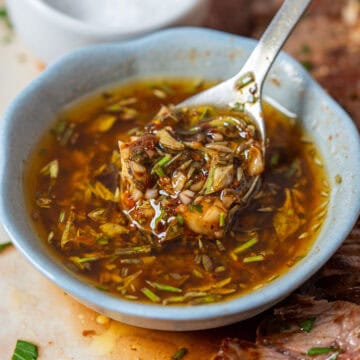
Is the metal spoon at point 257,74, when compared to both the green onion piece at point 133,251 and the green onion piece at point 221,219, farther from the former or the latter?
the green onion piece at point 133,251

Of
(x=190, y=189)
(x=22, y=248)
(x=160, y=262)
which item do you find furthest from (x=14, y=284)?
(x=190, y=189)

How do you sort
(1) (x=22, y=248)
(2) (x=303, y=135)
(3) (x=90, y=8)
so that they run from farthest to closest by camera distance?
(3) (x=90, y=8) < (2) (x=303, y=135) < (1) (x=22, y=248)

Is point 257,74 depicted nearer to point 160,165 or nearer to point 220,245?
point 160,165

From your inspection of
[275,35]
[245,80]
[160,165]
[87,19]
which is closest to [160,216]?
[160,165]

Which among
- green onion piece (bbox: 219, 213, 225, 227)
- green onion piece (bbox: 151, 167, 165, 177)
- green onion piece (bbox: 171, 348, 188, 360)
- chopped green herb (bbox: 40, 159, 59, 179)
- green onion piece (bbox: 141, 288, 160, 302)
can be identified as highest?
green onion piece (bbox: 151, 167, 165, 177)

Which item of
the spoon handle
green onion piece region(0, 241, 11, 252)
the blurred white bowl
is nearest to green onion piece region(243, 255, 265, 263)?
the spoon handle

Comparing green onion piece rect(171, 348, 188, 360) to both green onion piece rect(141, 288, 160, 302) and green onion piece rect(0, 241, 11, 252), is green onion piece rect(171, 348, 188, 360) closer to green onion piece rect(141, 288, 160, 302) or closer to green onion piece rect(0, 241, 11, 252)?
green onion piece rect(141, 288, 160, 302)

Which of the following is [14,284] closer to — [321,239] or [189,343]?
[189,343]
